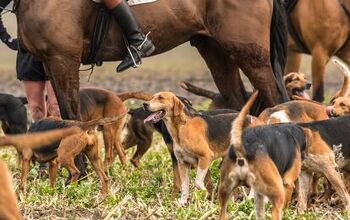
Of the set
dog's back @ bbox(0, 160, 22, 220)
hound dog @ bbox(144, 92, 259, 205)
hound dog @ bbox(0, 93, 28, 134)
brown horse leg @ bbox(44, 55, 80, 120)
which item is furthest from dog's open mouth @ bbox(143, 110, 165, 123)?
dog's back @ bbox(0, 160, 22, 220)

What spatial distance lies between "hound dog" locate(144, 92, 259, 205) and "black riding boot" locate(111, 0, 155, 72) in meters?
0.87

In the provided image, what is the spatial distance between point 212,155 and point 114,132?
113 inches

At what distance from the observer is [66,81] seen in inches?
455

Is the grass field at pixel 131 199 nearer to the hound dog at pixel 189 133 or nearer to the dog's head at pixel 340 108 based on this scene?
the hound dog at pixel 189 133

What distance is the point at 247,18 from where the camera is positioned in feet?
40.9

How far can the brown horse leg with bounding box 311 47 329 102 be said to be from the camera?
15.4 meters

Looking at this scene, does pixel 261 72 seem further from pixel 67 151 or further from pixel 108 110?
pixel 67 151

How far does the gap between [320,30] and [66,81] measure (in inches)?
190

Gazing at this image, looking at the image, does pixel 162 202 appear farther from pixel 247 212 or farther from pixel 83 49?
pixel 83 49

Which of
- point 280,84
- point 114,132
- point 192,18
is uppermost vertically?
point 192,18

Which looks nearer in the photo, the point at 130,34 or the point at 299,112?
the point at 299,112

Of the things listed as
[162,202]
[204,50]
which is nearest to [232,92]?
[204,50]

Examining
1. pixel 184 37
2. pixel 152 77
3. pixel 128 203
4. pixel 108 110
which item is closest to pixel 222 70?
pixel 184 37

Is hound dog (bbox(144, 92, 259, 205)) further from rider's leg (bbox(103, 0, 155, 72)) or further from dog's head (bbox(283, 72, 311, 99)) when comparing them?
dog's head (bbox(283, 72, 311, 99))
